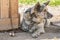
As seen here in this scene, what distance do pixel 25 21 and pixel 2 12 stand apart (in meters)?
0.52

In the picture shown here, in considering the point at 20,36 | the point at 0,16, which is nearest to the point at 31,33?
the point at 20,36

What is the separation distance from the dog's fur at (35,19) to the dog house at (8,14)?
218 millimetres

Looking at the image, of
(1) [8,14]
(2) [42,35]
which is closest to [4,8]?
(1) [8,14]

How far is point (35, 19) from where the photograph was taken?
5207 mm

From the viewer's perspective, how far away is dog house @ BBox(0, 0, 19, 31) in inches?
209

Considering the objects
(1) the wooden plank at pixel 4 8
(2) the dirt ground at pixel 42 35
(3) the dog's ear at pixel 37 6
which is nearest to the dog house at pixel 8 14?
(1) the wooden plank at pixel 4 8

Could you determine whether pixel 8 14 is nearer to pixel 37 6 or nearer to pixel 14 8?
pixel 14 8

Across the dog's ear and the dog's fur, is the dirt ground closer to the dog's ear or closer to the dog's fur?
the dog's fur

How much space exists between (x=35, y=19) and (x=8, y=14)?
1.95 feet

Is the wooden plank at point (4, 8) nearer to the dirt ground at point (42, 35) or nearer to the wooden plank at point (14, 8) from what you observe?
the wooden plank at point (14, 8)

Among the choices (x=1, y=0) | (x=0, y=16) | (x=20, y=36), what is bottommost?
(x=20, y=36)

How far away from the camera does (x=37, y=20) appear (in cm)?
521

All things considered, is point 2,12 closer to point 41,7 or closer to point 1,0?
point 1,0

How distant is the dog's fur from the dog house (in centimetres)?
22
